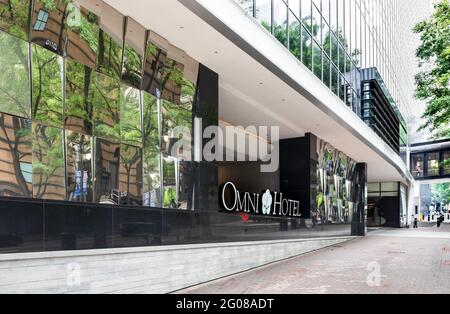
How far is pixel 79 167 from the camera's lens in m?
8.57

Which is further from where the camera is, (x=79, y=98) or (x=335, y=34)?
(x=335, y=34)

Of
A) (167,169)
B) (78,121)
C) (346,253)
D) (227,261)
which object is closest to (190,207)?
(167,169)

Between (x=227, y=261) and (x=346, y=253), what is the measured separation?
28.1 feet

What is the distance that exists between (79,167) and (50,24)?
8.61ft

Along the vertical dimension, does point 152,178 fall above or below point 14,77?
below

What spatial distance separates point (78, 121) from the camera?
8625 mm

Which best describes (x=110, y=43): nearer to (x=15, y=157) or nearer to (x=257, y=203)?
(x=15, y=157)

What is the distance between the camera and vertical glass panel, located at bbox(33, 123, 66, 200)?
25.1 feet

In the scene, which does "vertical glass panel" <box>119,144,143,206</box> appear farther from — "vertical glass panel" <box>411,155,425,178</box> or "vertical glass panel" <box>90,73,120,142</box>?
"vertical glass panel" <box>411,155,425,178</box>

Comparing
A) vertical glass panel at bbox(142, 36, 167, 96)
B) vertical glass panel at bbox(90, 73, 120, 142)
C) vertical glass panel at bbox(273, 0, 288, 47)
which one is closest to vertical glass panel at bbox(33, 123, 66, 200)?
→ vertical glass panel at bbox(90, 73, 120, 142)

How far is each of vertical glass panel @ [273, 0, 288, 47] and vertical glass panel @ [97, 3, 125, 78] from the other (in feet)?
18.8

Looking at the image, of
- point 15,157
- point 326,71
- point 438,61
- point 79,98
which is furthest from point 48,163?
point 438,61

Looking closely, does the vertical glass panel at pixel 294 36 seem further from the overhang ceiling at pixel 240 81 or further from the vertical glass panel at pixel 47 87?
the vertical glass panel at pixel 47 87
